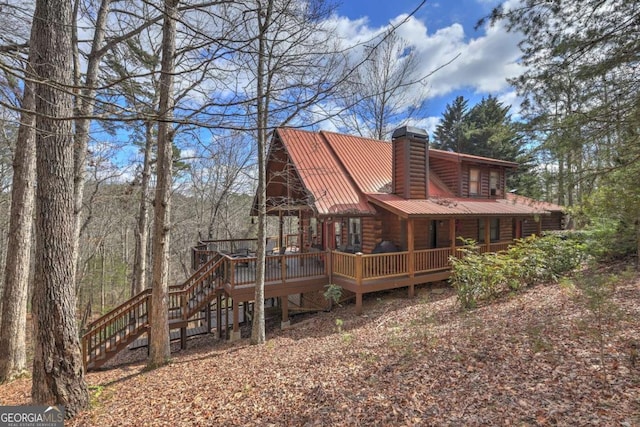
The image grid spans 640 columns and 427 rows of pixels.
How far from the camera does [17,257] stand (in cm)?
675

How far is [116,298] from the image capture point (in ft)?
75.8

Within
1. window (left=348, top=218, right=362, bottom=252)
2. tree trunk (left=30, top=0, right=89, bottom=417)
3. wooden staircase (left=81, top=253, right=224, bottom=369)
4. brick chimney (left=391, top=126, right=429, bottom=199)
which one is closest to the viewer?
tree trunk (left=30, top=0, right=89, bottom=417)

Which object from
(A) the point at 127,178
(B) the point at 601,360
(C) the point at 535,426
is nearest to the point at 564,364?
(B) the point at 601,360

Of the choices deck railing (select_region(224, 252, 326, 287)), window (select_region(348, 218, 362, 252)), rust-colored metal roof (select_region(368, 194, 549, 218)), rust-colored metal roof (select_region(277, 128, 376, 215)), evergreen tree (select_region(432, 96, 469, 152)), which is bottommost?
deck railing (select_region(224, 252, 326, 287))

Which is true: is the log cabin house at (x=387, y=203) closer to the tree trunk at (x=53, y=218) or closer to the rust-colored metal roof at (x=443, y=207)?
the rust-colored metal roof at (x=443, y=207)

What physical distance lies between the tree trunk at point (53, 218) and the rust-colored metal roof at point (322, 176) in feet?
20.6

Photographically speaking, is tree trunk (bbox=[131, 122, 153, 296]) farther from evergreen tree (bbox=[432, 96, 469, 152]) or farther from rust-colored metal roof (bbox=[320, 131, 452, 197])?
evergreen tree (bbox=[432, 96, 469, 152])

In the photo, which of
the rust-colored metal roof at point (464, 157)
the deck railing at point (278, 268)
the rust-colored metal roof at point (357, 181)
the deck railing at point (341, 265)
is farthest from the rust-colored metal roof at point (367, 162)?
the deck railing at point (278, 268)

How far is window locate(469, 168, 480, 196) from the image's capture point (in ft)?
48.2

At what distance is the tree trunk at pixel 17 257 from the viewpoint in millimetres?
6648

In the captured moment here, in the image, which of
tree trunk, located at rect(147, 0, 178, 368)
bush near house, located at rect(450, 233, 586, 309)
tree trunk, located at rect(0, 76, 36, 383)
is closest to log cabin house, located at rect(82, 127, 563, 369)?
tree trunk, located at rect(0, 76, 36, 383)

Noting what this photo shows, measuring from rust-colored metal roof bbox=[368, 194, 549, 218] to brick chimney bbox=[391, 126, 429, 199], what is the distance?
15.9 inches

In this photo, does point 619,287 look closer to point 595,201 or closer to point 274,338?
point 595,201

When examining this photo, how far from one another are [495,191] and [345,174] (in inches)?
328
